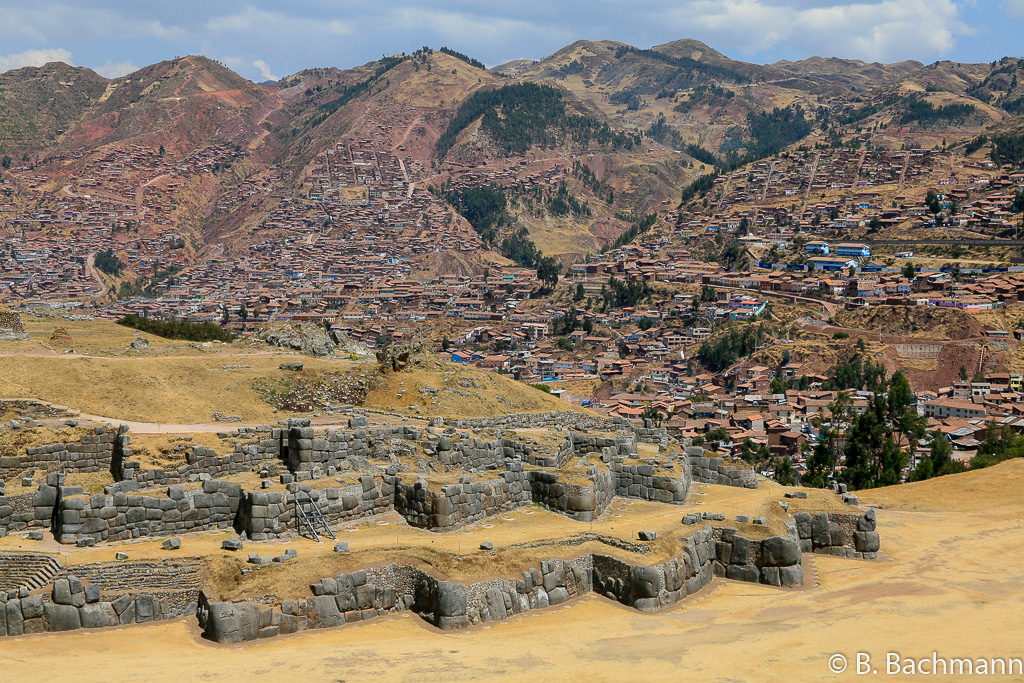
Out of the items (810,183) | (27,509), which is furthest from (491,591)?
(810,183)

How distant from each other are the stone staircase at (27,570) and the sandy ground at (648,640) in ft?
4.58

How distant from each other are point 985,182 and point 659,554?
147 metres

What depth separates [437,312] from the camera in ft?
456

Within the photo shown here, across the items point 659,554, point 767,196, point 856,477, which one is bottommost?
point 856,477

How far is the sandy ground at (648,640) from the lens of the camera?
63.9 ft

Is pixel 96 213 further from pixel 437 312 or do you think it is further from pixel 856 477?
pixel 856 477

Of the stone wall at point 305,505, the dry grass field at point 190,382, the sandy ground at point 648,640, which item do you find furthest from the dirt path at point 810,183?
the stone wall at point 305,505

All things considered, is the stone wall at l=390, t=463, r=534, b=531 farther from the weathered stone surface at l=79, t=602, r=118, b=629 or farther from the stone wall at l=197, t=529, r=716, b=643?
the weathered stone surface at l=79, t=602, r=118, b=629

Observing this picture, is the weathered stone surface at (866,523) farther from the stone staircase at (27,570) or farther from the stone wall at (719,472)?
the stone staircase at (27,570)

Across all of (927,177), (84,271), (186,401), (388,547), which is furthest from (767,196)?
(388,547)

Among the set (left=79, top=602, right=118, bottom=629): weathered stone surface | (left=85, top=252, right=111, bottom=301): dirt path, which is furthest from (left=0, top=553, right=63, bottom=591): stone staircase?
(left=85, top=252, right=111, bottom=301): dirt path

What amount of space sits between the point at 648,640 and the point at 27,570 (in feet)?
45.0

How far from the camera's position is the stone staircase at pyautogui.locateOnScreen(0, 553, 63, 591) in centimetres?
2192

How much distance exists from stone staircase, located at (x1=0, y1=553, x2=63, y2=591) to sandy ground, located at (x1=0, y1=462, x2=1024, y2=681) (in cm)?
140
